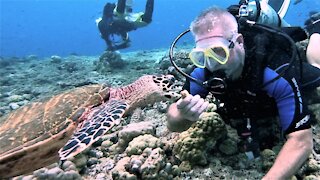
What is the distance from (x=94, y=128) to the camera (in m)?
3.16

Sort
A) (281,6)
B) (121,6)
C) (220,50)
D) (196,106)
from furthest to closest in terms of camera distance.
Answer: (121,6)
(281,6)
(220,50)
(196,106)

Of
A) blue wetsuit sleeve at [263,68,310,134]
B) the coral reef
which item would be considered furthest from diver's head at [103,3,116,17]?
blue wetsuit sleeve at [263,68,310,134]

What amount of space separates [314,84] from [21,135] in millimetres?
3231

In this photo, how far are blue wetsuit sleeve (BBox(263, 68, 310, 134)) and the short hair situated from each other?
20.0 inches

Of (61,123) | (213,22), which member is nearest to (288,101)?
(213,22)

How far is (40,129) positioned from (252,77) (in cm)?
234

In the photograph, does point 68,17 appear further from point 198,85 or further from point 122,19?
point 198,85

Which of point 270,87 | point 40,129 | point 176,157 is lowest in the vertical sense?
point 176,157

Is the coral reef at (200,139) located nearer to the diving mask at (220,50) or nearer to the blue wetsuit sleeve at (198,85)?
the blue wetsuit sleeve at (198,85)

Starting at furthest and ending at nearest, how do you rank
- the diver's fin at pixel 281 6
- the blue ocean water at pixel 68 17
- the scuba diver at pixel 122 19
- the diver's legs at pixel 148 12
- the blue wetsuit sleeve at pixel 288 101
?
the blue ocean water at pixel 68 17 < the scuba diver at pixel 122 19 < the diver's legs at pixel 148 12 < the diver's fin at pixel 281 6 < the blue wetsuit sleeve at pixel 288 101

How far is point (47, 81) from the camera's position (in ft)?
36.0

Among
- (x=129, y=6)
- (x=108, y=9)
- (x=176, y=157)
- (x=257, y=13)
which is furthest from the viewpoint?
(x=129, y=6)

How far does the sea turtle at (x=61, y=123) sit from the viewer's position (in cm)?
318

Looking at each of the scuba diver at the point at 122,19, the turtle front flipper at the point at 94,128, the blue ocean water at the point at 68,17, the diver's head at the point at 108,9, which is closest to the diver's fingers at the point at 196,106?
the turtle front flipper at the point at 94,128
